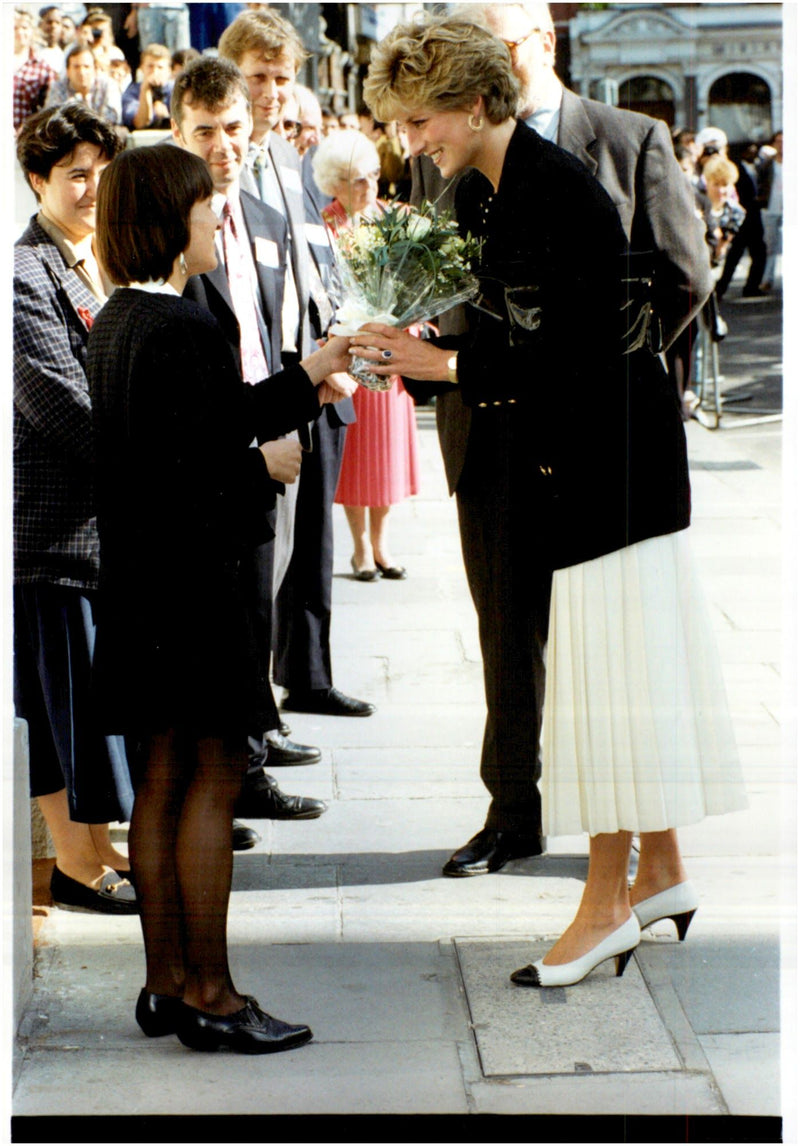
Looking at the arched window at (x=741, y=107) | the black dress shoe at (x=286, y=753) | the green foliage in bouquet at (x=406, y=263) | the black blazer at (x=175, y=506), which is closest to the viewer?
the black blazer at (x=175, y=506)

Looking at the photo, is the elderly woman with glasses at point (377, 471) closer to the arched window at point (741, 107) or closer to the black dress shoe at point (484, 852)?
the black dress shoe at point (484, 852)

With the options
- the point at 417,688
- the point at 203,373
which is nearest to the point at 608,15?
the point at 203,373

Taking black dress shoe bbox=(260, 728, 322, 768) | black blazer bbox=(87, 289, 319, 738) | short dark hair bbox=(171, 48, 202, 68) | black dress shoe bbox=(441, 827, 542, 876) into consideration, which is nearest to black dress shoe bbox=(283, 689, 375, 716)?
black dress shoe bbox=(260, 728, 322, 768)

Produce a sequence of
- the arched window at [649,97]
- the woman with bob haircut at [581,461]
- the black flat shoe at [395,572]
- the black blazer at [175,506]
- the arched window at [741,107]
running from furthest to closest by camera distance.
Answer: the black flat shoe at [395,572] < the arched window at [649,97] < the arched window at [741,107] < the woman with bob haircut at [581,461] < the black blazer at [175,506]

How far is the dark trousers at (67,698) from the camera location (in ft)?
11.9

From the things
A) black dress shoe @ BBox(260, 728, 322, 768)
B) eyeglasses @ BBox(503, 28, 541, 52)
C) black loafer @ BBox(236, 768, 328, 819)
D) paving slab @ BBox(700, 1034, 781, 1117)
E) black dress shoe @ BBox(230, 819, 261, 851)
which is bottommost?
paving slab @ BBox(700, 1034, 781, 1117)

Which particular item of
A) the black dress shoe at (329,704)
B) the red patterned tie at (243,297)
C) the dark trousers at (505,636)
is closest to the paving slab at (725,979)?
the dark trousers at (505,636)

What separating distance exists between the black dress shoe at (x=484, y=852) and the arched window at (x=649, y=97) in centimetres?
166

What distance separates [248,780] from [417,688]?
1.57ft

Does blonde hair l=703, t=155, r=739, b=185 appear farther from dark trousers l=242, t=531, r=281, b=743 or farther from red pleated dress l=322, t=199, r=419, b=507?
dark trousers l=242, t=531, r=281, b=743

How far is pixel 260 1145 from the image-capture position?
310 centimetres

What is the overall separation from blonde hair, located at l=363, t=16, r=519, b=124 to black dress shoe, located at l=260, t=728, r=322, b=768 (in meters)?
1.57

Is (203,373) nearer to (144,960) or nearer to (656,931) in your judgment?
(144,960)

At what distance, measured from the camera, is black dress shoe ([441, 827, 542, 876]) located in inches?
149
